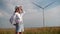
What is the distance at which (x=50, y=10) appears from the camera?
3.60 metres

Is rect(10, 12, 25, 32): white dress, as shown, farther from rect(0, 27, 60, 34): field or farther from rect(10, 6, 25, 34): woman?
rect(0, 27, 60, 34): field

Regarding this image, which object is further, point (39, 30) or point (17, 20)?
point (39, 30)

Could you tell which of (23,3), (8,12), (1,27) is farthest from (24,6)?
(1,27)

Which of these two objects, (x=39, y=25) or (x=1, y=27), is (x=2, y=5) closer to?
(x=1, y=27)

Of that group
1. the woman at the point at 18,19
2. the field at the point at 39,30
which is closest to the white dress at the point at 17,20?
the woman at the point at 18,19

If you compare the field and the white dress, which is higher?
the white dress

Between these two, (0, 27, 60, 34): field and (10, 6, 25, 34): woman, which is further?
(0, 27, 60, 34): field

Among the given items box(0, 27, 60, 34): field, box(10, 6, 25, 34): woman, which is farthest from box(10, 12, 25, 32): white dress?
box(0, 27, 60, 34): field

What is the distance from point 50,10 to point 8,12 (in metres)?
0.66

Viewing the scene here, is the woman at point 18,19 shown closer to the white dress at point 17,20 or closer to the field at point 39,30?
the white dress at point 17,20

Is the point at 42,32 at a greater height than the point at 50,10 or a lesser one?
lesser

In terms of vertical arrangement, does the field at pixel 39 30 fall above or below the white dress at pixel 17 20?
below

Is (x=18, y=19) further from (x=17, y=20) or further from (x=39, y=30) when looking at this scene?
(x=39, y=30)

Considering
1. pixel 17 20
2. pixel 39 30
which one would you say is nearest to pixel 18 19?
pixel 17 20
